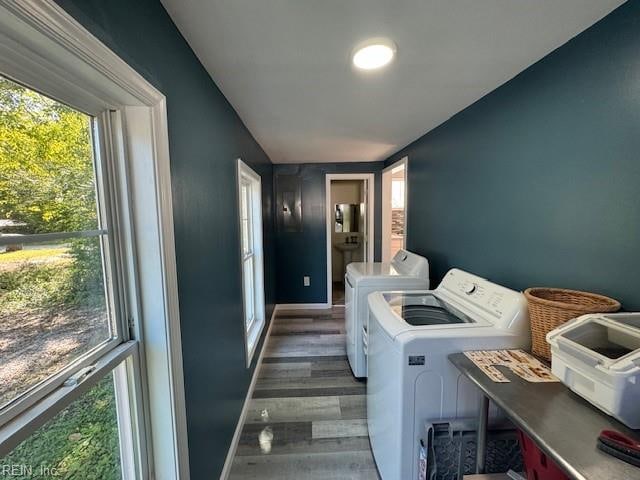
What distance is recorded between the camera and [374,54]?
1.19m

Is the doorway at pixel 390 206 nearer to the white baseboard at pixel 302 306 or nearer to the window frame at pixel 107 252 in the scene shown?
the white baseboard at pixel 302 306

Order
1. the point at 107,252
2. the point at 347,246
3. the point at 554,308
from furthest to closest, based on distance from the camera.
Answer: the point at 347,246, the point at 554,308, the point at 107,252

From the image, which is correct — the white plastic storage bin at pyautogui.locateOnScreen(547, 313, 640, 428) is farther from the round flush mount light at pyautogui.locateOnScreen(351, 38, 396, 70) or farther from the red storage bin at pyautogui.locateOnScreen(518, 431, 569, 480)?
the round flush mount light at pyautogui.locateOnScreen(351, 38, 396, 70)

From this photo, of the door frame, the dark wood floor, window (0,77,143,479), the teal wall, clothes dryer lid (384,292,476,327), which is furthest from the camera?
the door frame

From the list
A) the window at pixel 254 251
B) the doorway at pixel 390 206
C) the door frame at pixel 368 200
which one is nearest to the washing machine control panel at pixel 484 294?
the doorway at pixel 390 206

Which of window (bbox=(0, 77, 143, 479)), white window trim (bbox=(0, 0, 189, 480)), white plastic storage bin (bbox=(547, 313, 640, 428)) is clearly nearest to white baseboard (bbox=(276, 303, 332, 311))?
white window trim (bbox=(0, 0, 189, 480))

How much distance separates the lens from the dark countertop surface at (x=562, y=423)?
59 cm

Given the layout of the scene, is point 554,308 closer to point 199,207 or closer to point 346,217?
point 199,207

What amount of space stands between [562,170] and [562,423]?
3.42ft

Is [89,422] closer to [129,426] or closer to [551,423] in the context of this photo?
[129,426]

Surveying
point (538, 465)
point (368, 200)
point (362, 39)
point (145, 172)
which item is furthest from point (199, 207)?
point (368, 200)

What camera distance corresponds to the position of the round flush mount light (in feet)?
3.71

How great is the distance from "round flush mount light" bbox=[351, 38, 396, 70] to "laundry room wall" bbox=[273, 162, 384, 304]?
2.60 metres

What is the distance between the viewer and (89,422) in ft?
2.52
